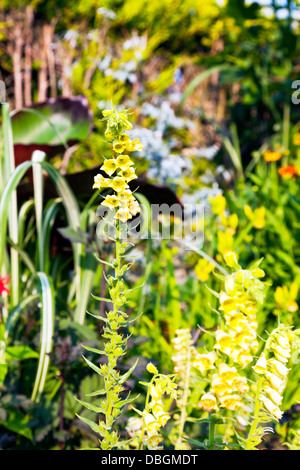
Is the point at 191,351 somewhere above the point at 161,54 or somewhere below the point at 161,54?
below

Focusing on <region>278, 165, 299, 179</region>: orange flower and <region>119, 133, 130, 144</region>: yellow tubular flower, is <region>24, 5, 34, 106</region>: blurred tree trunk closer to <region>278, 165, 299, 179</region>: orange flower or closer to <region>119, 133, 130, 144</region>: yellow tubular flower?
<region>278, 165, 299, 179</region>: orange flower

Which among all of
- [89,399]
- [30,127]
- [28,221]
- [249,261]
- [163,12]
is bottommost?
[89,399]

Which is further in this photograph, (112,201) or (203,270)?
(203,270)

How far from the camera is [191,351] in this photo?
3.41 feet

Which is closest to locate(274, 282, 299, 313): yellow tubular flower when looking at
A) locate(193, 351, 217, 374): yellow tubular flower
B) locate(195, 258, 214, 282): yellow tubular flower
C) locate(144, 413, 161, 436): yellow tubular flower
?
locate(195, 258, 214, 282): yellow tubular flower

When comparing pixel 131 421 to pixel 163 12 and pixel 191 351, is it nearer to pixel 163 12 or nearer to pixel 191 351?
pixel 191 351

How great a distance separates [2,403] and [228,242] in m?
0.83

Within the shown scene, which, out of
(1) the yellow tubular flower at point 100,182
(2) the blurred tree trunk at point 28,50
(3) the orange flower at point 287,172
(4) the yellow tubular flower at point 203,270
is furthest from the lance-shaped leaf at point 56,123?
(2) the blurred tree trunk at point 28,50

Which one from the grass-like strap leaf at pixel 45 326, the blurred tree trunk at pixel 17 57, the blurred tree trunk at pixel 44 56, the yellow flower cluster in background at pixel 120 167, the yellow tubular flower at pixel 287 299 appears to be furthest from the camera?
the blurred tree trunk at pixel 44 56

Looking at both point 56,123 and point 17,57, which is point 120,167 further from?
point 17,57

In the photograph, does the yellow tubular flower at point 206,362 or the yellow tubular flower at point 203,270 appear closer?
the yellow tubular flower at point 206,362

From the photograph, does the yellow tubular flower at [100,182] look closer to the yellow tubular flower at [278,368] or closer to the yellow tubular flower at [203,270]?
the yellow tubular flower at [278,368]

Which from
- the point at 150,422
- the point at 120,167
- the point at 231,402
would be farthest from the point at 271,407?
the point at 120,167
